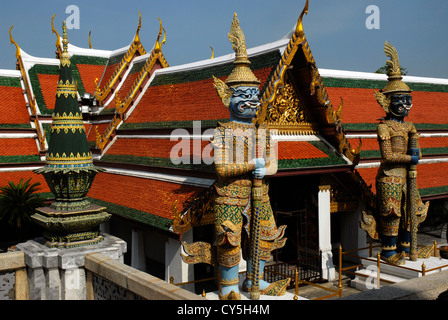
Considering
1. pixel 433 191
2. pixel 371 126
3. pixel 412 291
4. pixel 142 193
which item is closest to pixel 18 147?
pixel 142 193

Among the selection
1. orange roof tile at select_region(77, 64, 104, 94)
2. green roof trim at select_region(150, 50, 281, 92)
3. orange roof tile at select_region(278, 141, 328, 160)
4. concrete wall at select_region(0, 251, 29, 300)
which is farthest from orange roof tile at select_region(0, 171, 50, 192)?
concrete wall at select_region(0, 251, 29, 300)

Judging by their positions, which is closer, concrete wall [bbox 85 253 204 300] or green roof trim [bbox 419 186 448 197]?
concrete wall [bbox 85 253 204 300]

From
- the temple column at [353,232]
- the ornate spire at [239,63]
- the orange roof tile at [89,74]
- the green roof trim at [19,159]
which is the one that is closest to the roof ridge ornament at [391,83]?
the temple column at [353,232]

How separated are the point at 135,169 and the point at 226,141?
287 inches

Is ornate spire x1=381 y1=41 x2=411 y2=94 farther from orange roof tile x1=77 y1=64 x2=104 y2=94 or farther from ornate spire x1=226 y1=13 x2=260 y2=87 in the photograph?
orange roof tile x1=77 y1=64 x2=104 y2=94

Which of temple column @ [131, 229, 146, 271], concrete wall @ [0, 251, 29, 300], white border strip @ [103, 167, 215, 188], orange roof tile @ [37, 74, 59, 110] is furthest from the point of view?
orange roof tile @ [37, 74, 59, 110]

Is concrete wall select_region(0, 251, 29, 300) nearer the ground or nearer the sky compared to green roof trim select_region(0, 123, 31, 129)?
nearer the ground

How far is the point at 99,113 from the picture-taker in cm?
1886

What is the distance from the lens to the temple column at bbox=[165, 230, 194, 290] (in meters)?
10.9

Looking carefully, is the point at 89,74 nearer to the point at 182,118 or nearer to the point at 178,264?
the point at 182,118

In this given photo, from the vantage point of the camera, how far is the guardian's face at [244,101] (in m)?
8.38

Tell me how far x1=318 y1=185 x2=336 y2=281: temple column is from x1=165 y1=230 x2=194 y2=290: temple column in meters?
3.89
